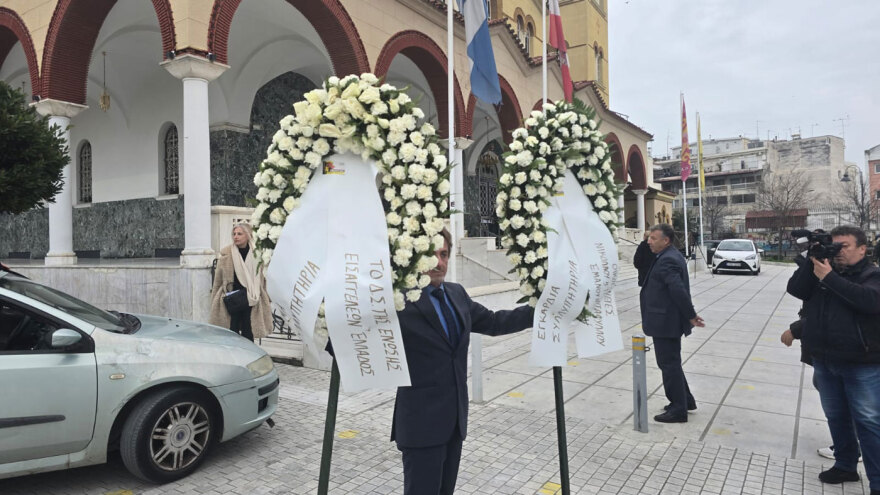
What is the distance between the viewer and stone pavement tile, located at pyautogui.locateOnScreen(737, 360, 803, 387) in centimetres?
693

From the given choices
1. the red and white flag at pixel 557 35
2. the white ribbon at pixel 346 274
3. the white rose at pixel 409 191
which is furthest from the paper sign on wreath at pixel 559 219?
the red and white flag at pixel 557 35

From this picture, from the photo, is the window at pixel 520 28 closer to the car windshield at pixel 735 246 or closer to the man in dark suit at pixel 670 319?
the car windshield at pixel 735 246

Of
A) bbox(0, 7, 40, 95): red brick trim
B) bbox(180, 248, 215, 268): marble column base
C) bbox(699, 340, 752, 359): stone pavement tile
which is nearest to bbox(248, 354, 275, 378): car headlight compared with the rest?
bbox(180, 248, 215, 268): marble column base

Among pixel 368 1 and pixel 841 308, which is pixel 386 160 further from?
pixel 368 1

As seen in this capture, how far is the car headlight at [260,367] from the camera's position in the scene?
4621mm

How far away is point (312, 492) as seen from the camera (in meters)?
3.93

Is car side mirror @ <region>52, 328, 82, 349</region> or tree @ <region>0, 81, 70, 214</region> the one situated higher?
tree @ <region>0, 81, 70, 214</region>

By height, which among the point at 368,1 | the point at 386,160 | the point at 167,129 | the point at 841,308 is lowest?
the point at 841,308

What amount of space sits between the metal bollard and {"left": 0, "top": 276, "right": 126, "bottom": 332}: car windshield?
475cm

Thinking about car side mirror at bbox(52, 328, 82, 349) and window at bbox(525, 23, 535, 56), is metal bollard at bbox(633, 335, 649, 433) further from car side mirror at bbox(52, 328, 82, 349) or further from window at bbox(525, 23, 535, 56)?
window at bbox(525, 23, 535, 56)

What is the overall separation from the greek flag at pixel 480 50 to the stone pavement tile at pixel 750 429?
589 cm

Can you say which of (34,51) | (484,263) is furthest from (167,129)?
(484,263)

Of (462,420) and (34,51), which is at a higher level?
(34,51)

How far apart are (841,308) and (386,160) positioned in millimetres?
3497
